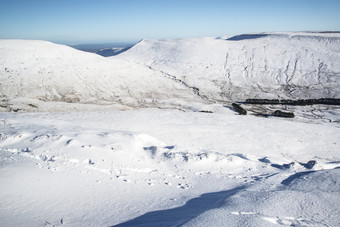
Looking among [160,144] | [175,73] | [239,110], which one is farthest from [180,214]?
[175,73]

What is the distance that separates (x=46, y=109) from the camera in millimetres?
18156

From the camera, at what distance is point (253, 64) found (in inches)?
1313

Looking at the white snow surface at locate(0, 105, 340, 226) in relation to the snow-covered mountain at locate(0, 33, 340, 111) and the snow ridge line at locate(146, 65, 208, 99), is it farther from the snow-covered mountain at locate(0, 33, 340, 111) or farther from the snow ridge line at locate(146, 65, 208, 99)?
the snow ridge line at locate(146, 65, 208, 99)

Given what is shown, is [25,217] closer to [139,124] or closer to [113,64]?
[139,124]

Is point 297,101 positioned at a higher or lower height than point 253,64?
lower

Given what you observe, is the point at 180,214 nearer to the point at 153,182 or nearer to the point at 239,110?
the point at 153,182

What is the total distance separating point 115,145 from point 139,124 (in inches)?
227

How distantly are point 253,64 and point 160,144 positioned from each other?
1125 inches

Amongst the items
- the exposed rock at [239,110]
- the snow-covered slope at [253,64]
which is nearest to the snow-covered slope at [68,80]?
the snow-covered slope at [253,64]

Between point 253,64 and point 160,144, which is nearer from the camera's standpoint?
point 160,144

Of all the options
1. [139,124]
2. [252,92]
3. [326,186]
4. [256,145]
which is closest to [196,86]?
[252,92]

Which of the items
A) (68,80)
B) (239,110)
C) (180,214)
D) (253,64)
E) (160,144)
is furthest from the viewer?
(253,64)

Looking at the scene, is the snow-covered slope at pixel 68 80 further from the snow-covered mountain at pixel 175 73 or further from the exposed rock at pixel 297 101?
the exposed rock at pixel 297 101

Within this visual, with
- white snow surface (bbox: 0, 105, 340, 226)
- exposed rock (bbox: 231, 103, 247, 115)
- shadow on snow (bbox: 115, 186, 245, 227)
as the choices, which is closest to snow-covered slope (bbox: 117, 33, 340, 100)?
exposed rock (bbox: 231, 103, 247, 115)
